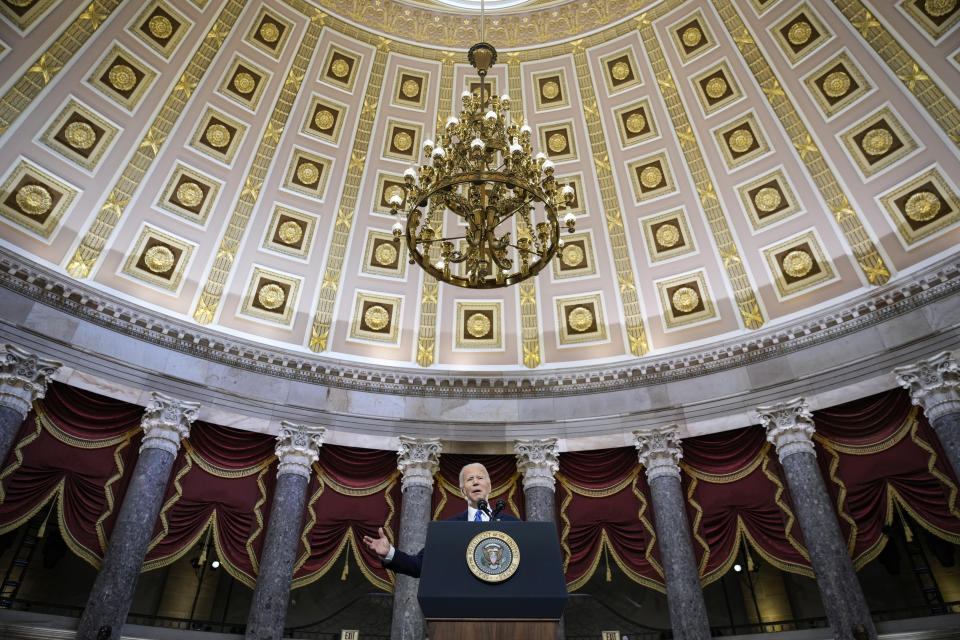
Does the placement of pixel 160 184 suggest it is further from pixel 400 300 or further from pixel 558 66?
pixel 558 66

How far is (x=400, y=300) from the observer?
1636 centimetres

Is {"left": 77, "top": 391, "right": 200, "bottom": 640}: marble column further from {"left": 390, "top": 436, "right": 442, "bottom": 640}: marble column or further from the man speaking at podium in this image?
the man speaking at podium

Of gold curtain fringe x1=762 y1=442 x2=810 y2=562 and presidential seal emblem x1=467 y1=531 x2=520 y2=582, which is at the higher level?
gold curtain fringe x1=762 y1=442 x2=810 y2=562

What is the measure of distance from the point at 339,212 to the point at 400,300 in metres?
2.59

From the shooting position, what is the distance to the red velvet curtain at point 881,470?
437 inches

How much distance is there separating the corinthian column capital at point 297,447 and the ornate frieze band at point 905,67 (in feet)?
44.0

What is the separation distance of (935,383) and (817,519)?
3.04 m

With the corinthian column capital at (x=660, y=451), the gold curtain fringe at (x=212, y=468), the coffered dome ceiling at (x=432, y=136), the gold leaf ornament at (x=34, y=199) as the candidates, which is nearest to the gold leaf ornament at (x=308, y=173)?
the coffered dome ceiling at (x=432, y=136)

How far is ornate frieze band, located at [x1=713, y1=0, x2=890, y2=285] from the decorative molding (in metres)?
1.28

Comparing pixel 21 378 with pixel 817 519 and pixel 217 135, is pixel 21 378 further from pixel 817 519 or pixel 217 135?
pixel 817 519

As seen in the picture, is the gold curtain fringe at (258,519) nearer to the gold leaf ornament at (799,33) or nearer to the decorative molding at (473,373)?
the decorative molding at (473,373)

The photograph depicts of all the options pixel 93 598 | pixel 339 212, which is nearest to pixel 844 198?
pixel 339 212

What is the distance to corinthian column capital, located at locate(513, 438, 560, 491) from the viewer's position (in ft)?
44.6

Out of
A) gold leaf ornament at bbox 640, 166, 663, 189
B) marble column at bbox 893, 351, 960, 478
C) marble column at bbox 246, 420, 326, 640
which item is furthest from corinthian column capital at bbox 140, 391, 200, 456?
marble column at bbox 893, 351, 960, 478
